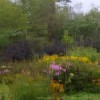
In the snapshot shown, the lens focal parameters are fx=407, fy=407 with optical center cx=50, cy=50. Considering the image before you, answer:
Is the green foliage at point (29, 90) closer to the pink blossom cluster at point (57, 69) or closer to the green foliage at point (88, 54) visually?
the pink blossom cluster at point (57, 69)

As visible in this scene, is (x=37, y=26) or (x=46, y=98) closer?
(x=46, y=98)

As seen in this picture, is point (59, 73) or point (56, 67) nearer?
point (59, 73)

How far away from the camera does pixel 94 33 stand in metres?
30.0

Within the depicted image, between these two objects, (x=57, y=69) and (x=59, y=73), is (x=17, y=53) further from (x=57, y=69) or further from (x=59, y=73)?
(x=59, y=73)

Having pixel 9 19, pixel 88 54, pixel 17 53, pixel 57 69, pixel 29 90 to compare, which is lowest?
pixel 17 53

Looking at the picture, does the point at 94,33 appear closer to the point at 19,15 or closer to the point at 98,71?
the point at 19,15

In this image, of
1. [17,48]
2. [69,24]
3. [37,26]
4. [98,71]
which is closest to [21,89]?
[98,71]

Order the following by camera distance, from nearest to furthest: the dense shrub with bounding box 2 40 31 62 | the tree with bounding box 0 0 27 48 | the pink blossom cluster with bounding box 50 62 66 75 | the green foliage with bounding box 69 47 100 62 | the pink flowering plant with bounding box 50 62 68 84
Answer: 1. the pink flowering plant with bounding box 50 62 68 84
2. the pink blossom cluster with bounding box 50 62 66 75
3. the green foliage with bounding box 69 47 100 62
4. the dense shrub with bounding box 2 40 31 62
5. the tree with bounding box 0 0 27 48

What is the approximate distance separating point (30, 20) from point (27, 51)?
998 cm

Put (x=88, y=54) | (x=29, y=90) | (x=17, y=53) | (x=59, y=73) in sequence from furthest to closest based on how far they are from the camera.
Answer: (x=17, y=53)
(x=88, y=54)
(x=59, y=73)
(x=29, y=90)

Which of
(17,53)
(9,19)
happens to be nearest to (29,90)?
(17,53)

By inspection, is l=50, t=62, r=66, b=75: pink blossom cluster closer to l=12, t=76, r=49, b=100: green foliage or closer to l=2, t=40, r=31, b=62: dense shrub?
l=12, t=76, r=49, b=100: green foliage

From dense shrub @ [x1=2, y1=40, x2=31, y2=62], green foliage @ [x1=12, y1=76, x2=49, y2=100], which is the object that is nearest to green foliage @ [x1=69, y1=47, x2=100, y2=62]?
dense shrub @ [x1=2, y1=40, x2=31, y2=62]

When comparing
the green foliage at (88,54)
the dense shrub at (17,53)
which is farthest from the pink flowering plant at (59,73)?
the dense shrub at (17,53)
